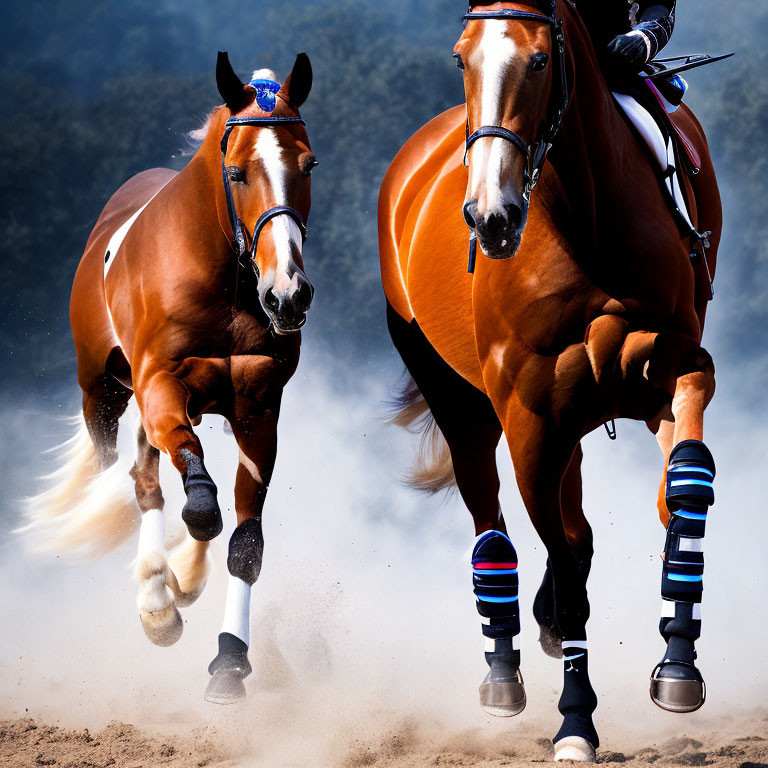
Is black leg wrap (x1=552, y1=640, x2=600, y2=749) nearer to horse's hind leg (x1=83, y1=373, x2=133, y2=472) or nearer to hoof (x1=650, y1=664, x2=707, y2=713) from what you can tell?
hoof (x1=650, y1=664, x2=707, y2=713)

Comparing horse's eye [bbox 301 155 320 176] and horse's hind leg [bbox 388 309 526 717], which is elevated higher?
horse's eye [bbox 301 155 320 176]

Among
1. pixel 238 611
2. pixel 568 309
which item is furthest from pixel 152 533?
pixel 568 309

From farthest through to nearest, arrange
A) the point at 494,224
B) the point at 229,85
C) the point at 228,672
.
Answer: the point at 229,85 < the point at 228,672 < the point at 494,224

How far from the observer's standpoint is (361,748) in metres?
4.68

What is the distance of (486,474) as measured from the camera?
473 cm

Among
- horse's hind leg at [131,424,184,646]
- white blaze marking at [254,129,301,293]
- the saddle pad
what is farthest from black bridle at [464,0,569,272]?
horse's hind leg at [131,424,184,646]

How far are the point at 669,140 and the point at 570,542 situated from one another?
148 cm

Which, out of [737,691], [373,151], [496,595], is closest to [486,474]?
[496,595]

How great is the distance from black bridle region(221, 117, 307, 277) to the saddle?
3.84ft

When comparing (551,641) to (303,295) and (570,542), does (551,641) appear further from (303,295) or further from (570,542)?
(303,295)

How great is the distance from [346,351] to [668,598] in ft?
15.1

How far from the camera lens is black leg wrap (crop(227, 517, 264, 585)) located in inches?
182

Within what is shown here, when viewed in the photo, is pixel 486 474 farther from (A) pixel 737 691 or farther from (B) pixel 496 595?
(A) pixel 737 691

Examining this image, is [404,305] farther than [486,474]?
Yes
